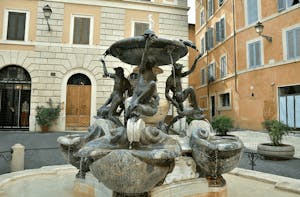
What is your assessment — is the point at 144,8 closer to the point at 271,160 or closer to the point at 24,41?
the point at 24,41

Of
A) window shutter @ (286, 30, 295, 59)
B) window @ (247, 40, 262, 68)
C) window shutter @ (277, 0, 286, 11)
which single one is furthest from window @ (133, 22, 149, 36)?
window shutter @ (286, 30, 295, 59)

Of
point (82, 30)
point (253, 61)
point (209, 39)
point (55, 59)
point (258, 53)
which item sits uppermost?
point (209, 39)

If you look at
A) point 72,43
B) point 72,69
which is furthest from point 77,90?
point 72,43

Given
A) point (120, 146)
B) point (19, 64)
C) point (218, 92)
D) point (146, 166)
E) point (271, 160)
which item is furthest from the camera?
point (218, 92)

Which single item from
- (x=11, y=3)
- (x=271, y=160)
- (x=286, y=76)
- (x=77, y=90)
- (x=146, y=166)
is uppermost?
(x=11, y=3)

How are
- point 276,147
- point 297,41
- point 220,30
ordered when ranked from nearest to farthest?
point 276,147
point 297,41
point 220,30

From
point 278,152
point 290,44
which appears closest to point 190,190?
point 278,152

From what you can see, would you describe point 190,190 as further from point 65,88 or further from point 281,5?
point 281,5

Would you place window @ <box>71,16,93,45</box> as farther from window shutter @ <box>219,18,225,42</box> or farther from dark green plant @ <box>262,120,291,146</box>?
dark green plant @ <box>262,120,291,146</box>

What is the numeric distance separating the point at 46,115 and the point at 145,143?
11.9 meters

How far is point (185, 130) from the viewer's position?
4262 millimetres

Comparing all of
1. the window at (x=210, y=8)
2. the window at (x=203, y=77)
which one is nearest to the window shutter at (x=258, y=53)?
the window at (x=210, y=8)

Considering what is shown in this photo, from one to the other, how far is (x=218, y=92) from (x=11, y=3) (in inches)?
650

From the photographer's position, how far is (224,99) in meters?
21.1
